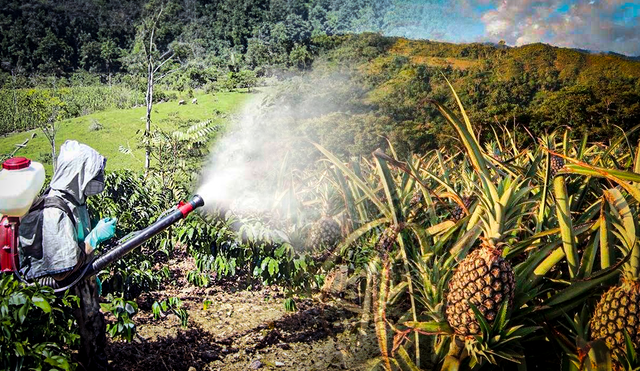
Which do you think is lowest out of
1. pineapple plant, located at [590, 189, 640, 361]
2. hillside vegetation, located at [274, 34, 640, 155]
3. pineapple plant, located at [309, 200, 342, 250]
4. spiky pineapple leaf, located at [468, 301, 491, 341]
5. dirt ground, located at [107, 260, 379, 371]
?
dirt ground, located at [107, 260, 379, 371]

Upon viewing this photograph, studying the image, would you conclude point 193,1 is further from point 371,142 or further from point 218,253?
point 218,253

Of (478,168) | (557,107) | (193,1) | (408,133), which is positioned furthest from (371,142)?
(193,1)

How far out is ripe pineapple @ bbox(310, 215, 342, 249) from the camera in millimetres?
2584

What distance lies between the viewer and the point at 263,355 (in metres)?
2.32

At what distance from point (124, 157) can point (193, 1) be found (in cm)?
1358

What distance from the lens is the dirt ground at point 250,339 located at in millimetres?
2184

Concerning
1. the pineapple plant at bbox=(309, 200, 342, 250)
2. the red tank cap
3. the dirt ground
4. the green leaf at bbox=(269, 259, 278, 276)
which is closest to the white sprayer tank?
the red tank cap

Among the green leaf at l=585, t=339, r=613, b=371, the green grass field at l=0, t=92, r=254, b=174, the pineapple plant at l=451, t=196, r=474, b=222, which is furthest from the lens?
the green grass field at l=0, t=92, r=254, b=174

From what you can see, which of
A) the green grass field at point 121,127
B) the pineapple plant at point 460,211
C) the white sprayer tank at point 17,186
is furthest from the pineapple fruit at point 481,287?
the green grass field at point 121,127

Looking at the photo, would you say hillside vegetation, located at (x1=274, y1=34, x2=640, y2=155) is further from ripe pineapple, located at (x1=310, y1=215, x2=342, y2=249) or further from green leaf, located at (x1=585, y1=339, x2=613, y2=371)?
green leaf, located at (x1=585, y1=339, x2=613, y2=371)

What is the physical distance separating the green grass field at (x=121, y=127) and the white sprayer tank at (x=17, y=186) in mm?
8898

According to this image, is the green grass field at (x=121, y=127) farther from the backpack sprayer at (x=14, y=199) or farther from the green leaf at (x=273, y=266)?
the backpack sprayer at (x=14, y=199)

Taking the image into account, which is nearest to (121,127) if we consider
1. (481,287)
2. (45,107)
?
(45,107)

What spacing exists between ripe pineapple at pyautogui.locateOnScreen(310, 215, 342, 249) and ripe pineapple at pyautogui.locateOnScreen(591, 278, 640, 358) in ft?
5.32
